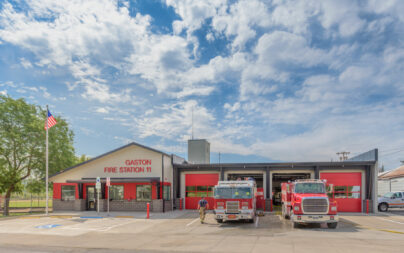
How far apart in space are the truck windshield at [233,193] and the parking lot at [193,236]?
5.58 feet

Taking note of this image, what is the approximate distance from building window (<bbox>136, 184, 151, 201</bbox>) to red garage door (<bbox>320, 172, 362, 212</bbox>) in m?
16.2

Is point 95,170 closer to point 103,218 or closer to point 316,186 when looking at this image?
point 103,218

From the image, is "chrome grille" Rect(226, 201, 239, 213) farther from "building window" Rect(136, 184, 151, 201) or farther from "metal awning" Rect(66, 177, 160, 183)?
"building window" Rect(136, 184, 151, 201)

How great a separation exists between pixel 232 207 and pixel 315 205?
16.0 feet

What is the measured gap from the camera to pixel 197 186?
30.5 m

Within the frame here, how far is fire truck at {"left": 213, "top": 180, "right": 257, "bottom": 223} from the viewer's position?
1947 centimetres

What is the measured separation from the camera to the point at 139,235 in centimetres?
1630

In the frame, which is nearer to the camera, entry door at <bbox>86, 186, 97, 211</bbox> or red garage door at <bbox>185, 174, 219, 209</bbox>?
entry door at <bbox>86, 186, 97, 211</bbox>

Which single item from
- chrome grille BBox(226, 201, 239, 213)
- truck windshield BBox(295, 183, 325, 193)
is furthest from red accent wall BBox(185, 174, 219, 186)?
truck windshield BBox(295, 183, 325, 193)

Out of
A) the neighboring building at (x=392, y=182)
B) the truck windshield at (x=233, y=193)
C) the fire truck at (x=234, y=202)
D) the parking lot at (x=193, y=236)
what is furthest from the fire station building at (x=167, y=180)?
the neighboring building at (x=392, y=182)

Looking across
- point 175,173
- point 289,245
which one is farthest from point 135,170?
point 289,245

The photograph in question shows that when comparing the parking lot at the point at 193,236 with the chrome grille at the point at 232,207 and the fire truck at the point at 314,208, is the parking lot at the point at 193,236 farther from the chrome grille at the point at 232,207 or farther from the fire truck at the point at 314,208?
the chrome grille at the point at 232,207

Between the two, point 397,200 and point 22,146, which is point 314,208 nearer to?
point 397,200

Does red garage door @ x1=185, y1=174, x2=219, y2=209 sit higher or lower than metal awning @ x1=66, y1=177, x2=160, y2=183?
lower
